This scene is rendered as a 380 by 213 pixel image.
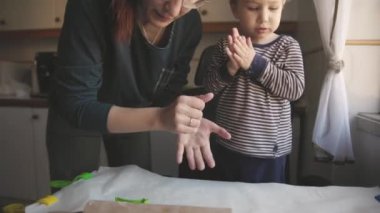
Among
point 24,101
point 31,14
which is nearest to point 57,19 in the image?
point 31,14

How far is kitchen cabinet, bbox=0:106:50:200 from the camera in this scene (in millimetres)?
2088

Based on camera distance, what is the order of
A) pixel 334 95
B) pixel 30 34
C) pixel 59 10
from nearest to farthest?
pixel 334 95 → pixel 59 10 → pixel 30 34

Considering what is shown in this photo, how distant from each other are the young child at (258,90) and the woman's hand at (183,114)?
0.86ft

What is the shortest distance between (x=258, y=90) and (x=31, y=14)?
6.62 feet

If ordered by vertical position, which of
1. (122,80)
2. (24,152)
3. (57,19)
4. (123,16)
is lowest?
(24,152)

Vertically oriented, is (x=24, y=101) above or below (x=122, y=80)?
below

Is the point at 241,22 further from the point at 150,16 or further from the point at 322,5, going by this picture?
the point at 322,5

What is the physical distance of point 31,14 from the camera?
2268 millimetres

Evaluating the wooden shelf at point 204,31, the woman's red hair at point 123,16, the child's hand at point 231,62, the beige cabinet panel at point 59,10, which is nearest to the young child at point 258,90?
the child's hand at point 231,62

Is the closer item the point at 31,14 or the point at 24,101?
the point at 24,101

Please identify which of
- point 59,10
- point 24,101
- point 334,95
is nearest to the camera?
point 334,95

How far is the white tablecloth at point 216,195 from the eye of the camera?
24.3 inches

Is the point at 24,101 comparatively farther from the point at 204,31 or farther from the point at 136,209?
the point at 136,209

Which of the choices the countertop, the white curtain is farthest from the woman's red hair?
the countertop
